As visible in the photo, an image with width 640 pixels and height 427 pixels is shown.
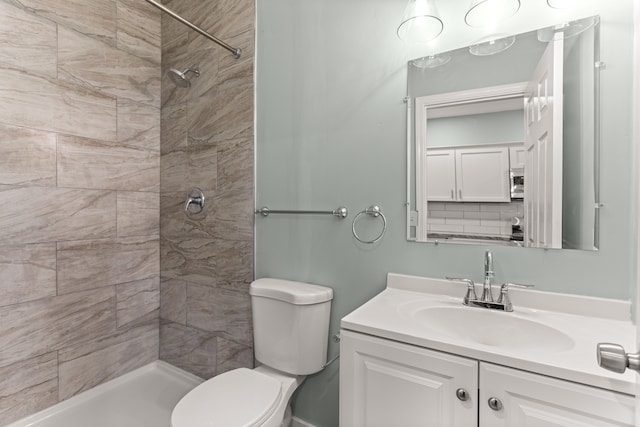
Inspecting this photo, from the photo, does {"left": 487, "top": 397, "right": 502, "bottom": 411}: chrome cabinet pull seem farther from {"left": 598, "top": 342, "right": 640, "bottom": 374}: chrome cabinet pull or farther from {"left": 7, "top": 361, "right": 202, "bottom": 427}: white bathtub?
{"left": 7, "top": 361, "right": 202, "bottom": 427}: white bathtub

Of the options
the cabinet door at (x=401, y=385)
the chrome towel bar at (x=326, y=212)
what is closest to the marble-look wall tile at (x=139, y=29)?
the chrome towel bar at (x=326, y=212)

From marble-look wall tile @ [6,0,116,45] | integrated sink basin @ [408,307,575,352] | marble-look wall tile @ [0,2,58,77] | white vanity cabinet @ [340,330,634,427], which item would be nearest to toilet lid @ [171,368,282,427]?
white vanity cabinet @ [340,330,634,427]

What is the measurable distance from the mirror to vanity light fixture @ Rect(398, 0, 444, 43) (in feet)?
0.29

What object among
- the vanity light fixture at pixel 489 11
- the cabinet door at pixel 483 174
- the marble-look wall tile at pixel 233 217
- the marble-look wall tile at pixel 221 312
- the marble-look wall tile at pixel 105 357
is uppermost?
the vanity light fixture at pixel 489 11

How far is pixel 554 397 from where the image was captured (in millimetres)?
724

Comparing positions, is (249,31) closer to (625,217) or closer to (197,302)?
(197,302)

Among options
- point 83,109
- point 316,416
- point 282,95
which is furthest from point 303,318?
point 83,109

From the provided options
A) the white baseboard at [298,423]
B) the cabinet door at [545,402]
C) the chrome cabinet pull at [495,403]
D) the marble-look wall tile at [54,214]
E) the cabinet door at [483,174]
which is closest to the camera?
the cabinet door at [545,402]

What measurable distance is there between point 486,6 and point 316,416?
1880mm

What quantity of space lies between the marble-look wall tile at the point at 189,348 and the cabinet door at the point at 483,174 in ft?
5.16

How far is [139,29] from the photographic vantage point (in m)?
2.03

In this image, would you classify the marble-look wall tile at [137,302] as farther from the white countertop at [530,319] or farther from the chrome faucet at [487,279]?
the chrome faucet at [487,279]

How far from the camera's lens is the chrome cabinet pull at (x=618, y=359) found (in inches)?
19.8

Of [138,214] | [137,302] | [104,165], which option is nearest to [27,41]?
[104,165]
